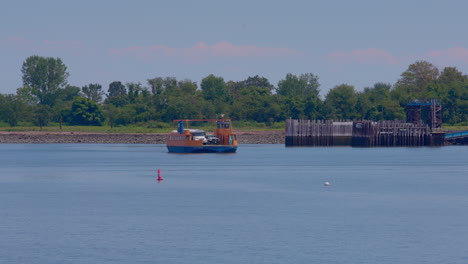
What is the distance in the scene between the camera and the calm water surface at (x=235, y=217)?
41.6 meters

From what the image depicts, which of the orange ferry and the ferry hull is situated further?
the orange ferry

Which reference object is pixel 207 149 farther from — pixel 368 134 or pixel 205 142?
pixel 368 134

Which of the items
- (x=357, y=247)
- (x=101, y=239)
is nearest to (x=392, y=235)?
(x=357, y=247)

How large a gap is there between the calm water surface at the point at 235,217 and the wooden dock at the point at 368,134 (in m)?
71.8

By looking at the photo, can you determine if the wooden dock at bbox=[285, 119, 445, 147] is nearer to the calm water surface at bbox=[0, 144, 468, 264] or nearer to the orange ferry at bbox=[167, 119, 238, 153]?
the orange ferry at bbox=[167, 119, 238, 153]

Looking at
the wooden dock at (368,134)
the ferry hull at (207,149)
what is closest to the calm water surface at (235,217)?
the ferry hull at (207,149)

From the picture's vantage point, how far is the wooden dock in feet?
552

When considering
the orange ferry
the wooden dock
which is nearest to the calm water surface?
the orange ferry

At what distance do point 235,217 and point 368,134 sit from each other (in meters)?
117

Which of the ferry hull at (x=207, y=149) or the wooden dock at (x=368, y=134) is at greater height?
the wooden dock at (x=368, y=134)

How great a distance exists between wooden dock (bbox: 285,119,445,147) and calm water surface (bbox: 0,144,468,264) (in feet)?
236

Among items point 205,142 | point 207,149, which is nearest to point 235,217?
point 207,149

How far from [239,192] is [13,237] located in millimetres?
28971

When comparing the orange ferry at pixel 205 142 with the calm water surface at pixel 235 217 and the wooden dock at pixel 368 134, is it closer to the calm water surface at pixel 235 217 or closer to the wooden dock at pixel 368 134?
the wooden dock at pixel 368 134
